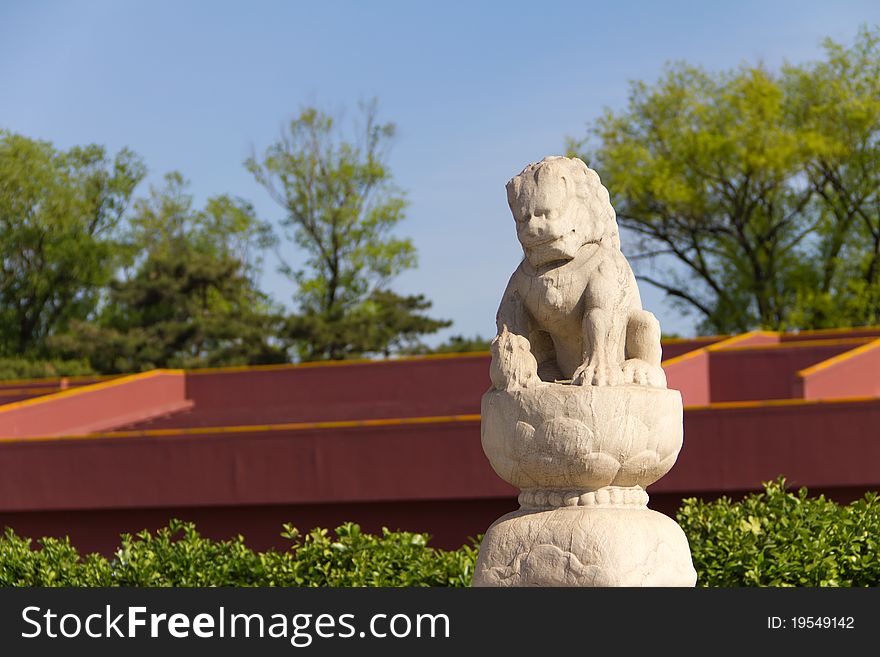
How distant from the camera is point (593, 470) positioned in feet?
15.9

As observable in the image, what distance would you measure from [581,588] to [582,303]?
118cm

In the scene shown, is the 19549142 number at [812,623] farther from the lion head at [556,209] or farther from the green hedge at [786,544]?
the green hedge at [786,544]

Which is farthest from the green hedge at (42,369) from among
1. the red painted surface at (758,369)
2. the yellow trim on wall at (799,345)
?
the red painted surface at (758,369)

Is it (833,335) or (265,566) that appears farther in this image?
(833,335)

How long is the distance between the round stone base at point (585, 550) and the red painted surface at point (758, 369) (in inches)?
402

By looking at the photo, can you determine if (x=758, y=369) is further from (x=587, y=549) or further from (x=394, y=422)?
(x=587, y=549)

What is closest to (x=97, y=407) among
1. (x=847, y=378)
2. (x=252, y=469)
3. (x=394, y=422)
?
(x=252, y=469)

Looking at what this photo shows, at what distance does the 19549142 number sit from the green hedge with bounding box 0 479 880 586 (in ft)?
6.63

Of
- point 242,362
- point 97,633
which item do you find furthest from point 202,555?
point 242,362

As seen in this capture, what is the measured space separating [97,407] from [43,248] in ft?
63.1

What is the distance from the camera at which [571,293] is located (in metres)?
5.08

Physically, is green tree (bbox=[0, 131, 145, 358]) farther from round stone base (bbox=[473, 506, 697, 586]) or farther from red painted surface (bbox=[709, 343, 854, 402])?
round stone base (bbox=[473, 506, 697, 586])

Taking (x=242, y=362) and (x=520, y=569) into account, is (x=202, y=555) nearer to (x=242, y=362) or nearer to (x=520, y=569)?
(x=520, y=569)

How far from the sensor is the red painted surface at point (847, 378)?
12281 mm
